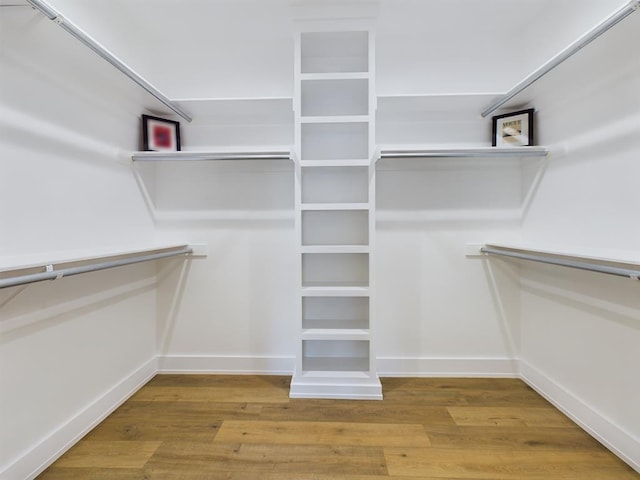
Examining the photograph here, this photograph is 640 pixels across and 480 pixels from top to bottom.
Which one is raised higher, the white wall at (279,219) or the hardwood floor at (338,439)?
the white wall at (279,219)

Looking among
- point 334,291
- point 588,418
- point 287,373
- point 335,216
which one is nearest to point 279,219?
point 335,216

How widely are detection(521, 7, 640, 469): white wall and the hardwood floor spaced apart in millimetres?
179

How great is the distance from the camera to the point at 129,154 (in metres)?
1.70

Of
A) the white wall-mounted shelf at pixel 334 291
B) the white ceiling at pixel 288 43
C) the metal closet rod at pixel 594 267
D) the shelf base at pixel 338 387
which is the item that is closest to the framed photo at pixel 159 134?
the white ceiling at pixel 288 43

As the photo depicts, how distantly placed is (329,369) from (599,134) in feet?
6.12

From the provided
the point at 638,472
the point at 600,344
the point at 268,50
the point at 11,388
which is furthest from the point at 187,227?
the point at 638,472

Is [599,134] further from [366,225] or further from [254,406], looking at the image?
[254,406]

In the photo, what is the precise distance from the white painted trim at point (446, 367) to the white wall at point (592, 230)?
16 cm

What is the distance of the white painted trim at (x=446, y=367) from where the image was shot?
188 cm

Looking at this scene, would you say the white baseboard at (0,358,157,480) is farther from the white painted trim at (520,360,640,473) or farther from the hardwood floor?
the white painted trim at (520,360,640,473)

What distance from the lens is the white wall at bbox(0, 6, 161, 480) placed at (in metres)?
1.08

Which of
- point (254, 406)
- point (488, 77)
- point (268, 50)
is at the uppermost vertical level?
point (268, 50)

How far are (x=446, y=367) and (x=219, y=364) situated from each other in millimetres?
1548

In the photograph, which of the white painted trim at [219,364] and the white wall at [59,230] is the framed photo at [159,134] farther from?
the white painted trim at [219,364]
